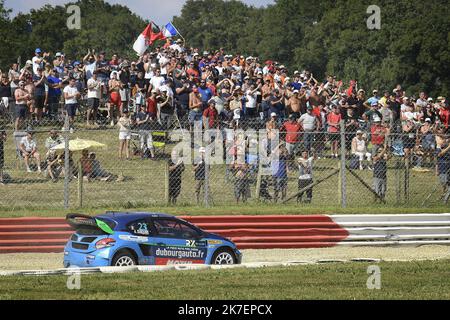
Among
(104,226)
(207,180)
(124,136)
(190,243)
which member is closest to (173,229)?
(190,243)

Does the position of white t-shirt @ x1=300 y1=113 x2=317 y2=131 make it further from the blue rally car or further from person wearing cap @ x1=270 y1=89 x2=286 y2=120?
the blue rally car

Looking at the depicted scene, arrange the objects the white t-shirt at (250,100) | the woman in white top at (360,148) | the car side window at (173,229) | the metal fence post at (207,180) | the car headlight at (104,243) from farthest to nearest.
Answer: the white t-shirt at (250,100) → the woman in white top at (360,148) → the metal fence post at (207,180) → the car side window at (173,229) → the car headlight at (104,243)

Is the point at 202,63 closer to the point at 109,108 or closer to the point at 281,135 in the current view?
the point at 109,108

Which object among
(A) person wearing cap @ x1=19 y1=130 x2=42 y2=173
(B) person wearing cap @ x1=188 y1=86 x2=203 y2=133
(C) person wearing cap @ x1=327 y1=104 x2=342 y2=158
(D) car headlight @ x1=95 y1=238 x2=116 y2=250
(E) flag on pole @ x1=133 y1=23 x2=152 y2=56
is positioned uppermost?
(E) flag on pole @ x1=133 y1=23 x2=152 y2=56

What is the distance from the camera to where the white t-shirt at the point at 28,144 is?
22.9 meters

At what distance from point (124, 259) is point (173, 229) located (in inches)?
43.1

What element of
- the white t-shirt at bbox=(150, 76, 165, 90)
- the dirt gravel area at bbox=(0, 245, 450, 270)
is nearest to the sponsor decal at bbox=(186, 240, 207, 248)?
the dirt gravel area at bbox=(0, 245, 450, 270)

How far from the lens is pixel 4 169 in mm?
22219

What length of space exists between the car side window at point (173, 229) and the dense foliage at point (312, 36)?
31.6m

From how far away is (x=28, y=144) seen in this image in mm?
23109

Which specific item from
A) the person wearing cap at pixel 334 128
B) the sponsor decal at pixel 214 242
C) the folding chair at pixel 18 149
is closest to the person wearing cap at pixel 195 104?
the person wearing cap at pixel 334 128

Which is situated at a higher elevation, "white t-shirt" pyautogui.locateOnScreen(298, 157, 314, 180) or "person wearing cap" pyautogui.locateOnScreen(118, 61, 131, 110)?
"person wearing cap" pyautogui.locateOnScreen(118, 61, 131, 110)

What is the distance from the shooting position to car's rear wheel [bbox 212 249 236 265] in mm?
16984

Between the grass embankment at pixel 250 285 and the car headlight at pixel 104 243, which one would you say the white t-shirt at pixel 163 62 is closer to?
the car headlight at pixel 104 243
